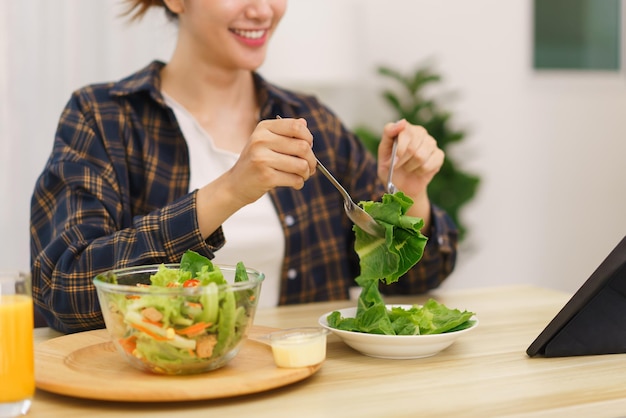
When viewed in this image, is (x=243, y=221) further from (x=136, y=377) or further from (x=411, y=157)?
(x=136, y=377)

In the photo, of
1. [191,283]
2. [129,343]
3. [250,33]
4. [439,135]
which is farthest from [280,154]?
[439,135]

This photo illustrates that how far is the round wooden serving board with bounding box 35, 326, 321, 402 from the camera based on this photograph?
3.08 feet

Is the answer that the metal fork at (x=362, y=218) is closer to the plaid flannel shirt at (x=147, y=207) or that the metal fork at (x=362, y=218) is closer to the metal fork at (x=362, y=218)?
the metal fork at (x=362, y=218)

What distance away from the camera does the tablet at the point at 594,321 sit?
1.15 m

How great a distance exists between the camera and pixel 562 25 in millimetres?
4074

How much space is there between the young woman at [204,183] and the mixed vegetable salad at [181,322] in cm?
32

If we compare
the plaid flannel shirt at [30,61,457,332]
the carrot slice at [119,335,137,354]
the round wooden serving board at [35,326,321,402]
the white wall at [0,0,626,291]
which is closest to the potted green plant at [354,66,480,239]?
the white wall at [0,0,626,291]

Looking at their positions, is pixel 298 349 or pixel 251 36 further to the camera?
pixel 251 36

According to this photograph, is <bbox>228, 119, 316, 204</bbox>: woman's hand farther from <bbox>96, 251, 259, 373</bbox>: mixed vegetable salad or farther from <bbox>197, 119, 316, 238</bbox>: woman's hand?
<bbox>96, 251, 259, 373</bbox>: mixed vegetable salad

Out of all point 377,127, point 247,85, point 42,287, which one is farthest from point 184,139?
point 377,127

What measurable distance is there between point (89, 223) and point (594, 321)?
92 cm

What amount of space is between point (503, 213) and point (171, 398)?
3.14m

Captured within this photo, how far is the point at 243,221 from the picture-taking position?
5.93 ft

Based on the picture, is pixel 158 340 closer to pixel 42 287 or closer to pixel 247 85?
pixel 42 287
